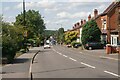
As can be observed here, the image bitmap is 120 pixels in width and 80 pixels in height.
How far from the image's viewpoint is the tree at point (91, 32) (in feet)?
244

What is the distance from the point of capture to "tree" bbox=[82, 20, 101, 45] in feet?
244

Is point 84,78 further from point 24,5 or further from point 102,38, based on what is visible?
point 102,38

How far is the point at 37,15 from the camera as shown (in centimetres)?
15400

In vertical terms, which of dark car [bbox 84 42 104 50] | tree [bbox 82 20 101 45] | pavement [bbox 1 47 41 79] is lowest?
pavement [bbox 1 47 41 79]

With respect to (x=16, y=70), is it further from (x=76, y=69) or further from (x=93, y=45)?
(x=93, y=45)

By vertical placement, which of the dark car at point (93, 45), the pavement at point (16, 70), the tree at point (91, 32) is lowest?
the pavement at point (16, 70)

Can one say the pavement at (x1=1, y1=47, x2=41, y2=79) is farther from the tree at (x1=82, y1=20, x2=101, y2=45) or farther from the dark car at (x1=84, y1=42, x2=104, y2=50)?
the tree at (x1=82, y1=20, x2=101, y2=45)

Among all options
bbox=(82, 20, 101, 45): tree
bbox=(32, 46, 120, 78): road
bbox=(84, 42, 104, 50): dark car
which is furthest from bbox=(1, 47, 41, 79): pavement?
bbox=(82, 20, 101, 45): tree

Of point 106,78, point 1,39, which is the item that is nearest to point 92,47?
point 1,39

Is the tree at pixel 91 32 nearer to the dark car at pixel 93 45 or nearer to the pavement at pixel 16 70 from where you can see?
the dark car at pixel 93 45

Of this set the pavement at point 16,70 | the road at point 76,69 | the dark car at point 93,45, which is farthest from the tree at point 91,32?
the pavement at point 16,70

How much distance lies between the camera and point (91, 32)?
2931 inches

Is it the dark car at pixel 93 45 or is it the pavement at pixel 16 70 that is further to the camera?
the dark car at pixel 93 45

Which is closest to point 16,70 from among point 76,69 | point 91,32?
point 76,69
